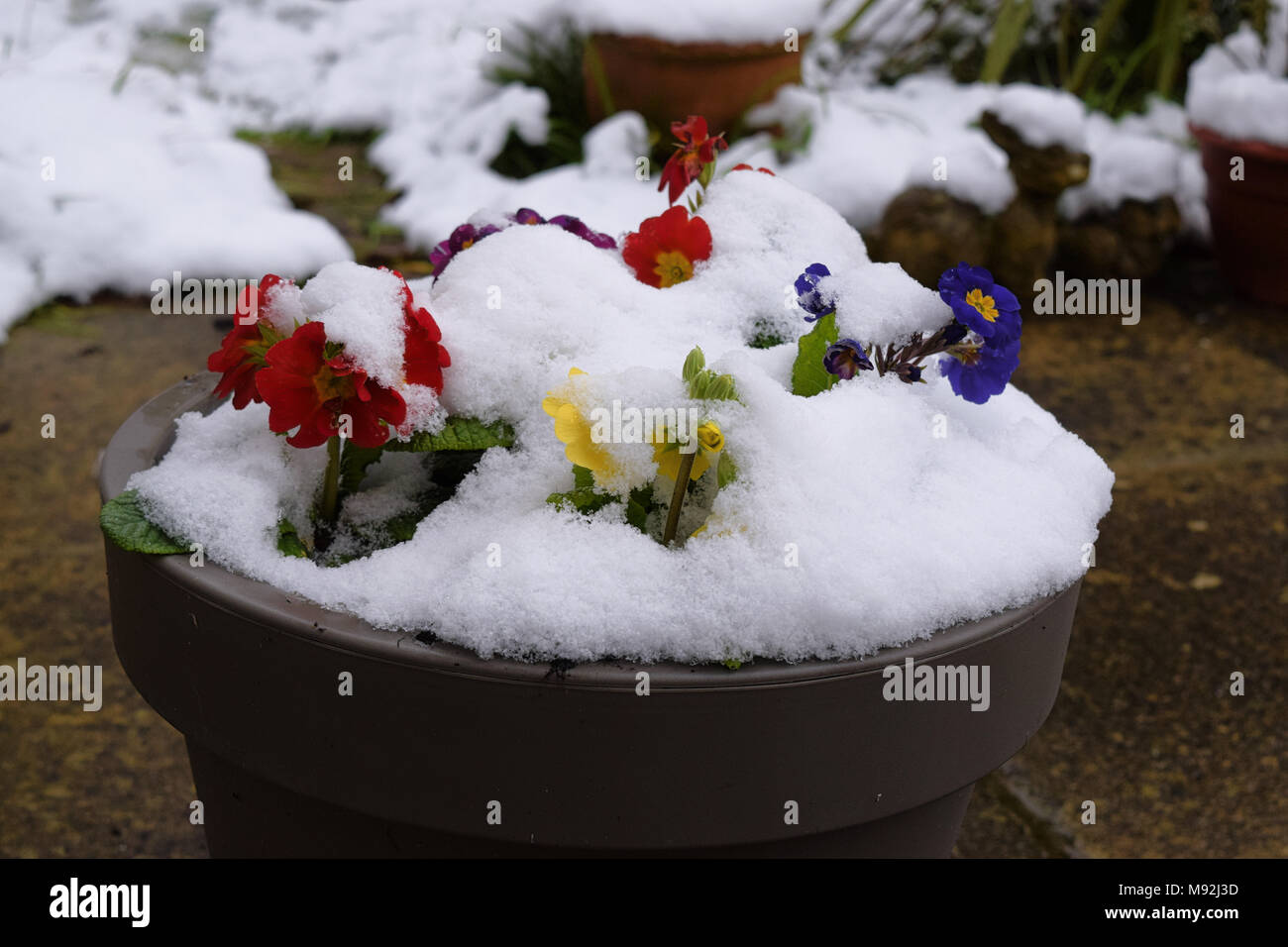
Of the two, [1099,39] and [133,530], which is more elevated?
[1099,39]

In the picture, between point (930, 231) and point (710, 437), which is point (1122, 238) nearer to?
point (930, 231)

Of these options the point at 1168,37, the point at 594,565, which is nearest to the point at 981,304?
the point at 594,565

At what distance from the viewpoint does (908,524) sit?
2.84 feet

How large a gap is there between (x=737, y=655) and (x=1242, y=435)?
210 centimetres

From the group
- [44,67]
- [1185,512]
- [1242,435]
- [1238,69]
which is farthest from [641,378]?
[44,67]

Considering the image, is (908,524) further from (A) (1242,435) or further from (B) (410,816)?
(A) (1242,435)

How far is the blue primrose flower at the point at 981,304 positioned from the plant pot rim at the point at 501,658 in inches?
7.6

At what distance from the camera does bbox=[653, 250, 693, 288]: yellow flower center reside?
1117 millimetres

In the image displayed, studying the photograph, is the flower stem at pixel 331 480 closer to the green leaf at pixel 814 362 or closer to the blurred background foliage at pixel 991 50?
the green leaf at pixel 814 362

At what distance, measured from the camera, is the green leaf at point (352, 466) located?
1032mm

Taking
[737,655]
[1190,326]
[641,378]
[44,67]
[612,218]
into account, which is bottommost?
[737,655]

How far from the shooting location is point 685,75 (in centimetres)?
319

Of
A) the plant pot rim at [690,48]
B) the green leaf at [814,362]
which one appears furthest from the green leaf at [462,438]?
the plant pot rim at [690,48]

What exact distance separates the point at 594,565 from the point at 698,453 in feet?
0.33
